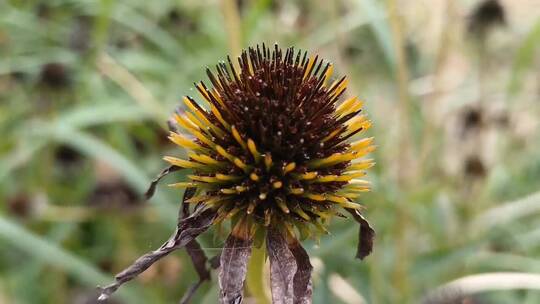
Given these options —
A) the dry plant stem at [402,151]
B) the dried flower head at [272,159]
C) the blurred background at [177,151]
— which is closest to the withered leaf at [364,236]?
the dried flower head at [272,159]

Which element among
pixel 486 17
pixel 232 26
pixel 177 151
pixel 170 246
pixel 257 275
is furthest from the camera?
pixel 486 17

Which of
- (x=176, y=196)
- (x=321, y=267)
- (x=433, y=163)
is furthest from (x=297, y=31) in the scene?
(x=321, y=267)

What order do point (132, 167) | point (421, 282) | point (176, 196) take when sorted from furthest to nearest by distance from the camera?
1. point (176, 196)
2. point (132, 167)
3. point (421, 282)

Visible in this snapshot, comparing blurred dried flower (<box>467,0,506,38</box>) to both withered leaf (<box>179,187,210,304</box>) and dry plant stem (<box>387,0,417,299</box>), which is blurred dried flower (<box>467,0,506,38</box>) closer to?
dry plant stem (<box>387,0,417,299</box>)

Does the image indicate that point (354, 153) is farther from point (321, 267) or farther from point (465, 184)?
point (465, 184)

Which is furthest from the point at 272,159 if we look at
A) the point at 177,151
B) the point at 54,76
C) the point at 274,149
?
the point at 54,76

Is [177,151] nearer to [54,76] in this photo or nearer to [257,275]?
[54,76]

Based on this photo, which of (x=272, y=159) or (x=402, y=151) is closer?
(x=272, y=159)
